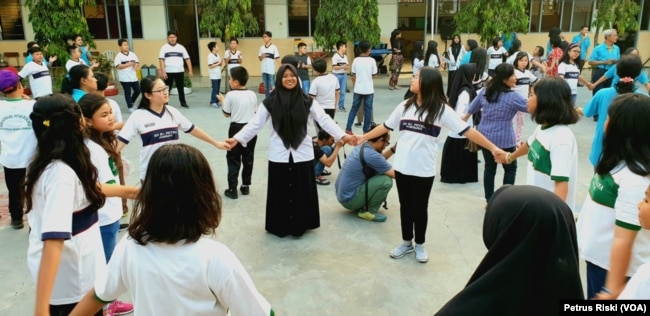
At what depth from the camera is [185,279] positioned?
1.61 m

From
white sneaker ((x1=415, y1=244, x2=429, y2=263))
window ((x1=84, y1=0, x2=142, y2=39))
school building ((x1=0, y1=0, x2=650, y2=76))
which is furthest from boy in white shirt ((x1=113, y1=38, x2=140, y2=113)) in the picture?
white sneaker ((x1=415, y1=244, x2=429, y2=263))

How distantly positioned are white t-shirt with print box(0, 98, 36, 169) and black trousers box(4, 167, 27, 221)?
3.6 inches

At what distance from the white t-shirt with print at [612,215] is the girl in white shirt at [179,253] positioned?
5.22ft

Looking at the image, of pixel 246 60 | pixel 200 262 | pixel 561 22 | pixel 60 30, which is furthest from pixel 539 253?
pixel 561 22

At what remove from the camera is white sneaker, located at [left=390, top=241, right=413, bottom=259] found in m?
4.11

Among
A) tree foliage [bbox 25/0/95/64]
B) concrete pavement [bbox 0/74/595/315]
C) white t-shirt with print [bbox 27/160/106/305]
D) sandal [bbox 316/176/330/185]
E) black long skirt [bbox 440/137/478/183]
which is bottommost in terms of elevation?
concrete pavement [bbox 0/74/595/315]

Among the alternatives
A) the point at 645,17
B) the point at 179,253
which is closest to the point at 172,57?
the point at 179,253

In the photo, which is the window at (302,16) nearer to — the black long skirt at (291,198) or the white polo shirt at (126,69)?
the white polo shirt at (126,69)

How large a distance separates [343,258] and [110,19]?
46.8 feet

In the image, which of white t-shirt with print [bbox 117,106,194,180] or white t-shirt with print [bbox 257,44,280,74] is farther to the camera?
white t-shirt with print [bbox 257,44,280,74]

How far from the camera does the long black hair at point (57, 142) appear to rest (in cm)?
210

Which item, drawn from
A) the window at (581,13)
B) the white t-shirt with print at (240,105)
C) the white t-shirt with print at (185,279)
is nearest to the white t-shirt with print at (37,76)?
the white t-shirt with print at (240,105)

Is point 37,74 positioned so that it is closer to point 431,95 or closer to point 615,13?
point 431,95

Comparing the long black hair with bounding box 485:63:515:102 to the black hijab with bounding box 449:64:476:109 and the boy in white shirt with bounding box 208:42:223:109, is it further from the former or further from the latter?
the boy in white shirt with bounding box 208:42:223:109
